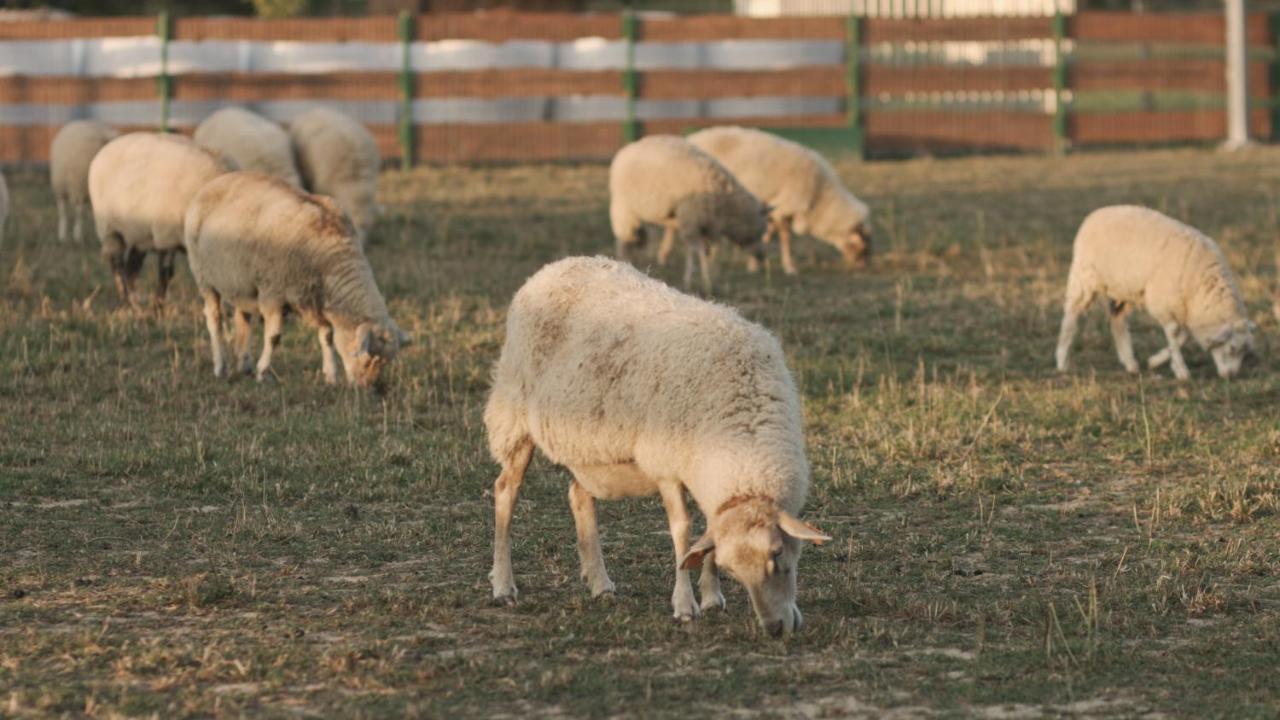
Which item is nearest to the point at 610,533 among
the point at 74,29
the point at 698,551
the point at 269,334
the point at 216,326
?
the point at 698,551

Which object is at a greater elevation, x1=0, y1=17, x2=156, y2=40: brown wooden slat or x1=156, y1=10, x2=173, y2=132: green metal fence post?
x1=0, y1=17, x2=156, y2=40: brown wooden slat

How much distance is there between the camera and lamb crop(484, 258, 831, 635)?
265 inches

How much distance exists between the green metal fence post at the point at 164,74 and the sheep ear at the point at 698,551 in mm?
22243

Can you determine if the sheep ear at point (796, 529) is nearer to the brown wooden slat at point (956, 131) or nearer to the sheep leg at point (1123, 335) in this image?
the sheep leg at point (1123, 335)

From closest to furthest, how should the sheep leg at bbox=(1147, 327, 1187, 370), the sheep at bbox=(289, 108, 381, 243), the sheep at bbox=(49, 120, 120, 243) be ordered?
the sheep leg at bbox=(1147, 327, 1187, 370)
the sheep at bbox=(289, 108, 381, 243)
the sheep at bbox=(49, 120, 120, 243)

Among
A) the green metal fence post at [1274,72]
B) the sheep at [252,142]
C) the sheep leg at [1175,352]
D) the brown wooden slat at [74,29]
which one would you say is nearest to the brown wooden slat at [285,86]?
the brown wooden slat at [74,29]

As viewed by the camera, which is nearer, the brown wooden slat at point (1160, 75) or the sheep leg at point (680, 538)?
the sheep leg at point (680, 538)

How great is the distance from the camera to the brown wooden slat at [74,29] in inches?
1080

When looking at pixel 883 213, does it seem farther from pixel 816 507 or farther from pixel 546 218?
Result: pixel 816 507

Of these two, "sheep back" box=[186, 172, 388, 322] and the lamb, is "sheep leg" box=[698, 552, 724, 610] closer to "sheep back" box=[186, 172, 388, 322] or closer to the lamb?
the lamb

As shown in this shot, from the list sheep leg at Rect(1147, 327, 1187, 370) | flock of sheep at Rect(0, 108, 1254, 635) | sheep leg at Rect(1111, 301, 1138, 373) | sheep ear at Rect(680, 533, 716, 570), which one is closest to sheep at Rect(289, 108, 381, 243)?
flock of sheep at Rect(0, 108, 1254, 635)

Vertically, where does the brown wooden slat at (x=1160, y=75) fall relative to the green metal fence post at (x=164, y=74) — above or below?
below

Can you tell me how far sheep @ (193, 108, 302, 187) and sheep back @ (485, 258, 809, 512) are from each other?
10510mm

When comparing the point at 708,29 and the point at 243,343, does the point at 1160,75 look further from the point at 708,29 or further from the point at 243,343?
the point at 243,343
